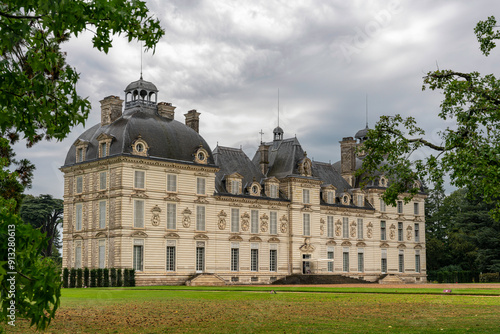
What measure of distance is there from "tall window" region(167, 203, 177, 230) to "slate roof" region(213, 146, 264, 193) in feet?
20.0

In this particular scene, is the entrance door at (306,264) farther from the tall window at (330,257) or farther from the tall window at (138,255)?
the tall window at (138,255)

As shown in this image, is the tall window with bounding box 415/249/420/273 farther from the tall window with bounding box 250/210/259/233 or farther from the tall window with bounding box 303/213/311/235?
the tall window with bounding box 250/210/259/233

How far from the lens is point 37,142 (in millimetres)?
16703

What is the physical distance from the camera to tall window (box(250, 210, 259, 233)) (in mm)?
56594

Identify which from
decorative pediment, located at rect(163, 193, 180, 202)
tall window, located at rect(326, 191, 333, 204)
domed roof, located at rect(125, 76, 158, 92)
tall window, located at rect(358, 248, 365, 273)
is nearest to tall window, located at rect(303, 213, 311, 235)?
tall window, located at rect(326, 191, 333, 204)

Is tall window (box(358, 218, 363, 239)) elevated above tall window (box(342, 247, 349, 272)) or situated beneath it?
elevated above

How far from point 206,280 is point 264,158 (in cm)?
1551

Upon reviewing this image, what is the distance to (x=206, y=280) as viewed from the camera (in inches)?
2004

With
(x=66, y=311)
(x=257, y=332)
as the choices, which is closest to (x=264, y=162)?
(x=66, y=311)

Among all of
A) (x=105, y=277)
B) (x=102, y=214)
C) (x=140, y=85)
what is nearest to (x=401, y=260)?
(x=140, y=85)

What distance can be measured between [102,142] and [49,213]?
33.1 metres

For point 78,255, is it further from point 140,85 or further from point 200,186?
point 140,85

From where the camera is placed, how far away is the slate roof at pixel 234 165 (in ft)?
188

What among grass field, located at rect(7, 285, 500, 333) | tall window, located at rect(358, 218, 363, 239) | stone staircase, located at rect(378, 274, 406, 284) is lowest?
stone staircase, located at rect(378, 274, 406, 284)
